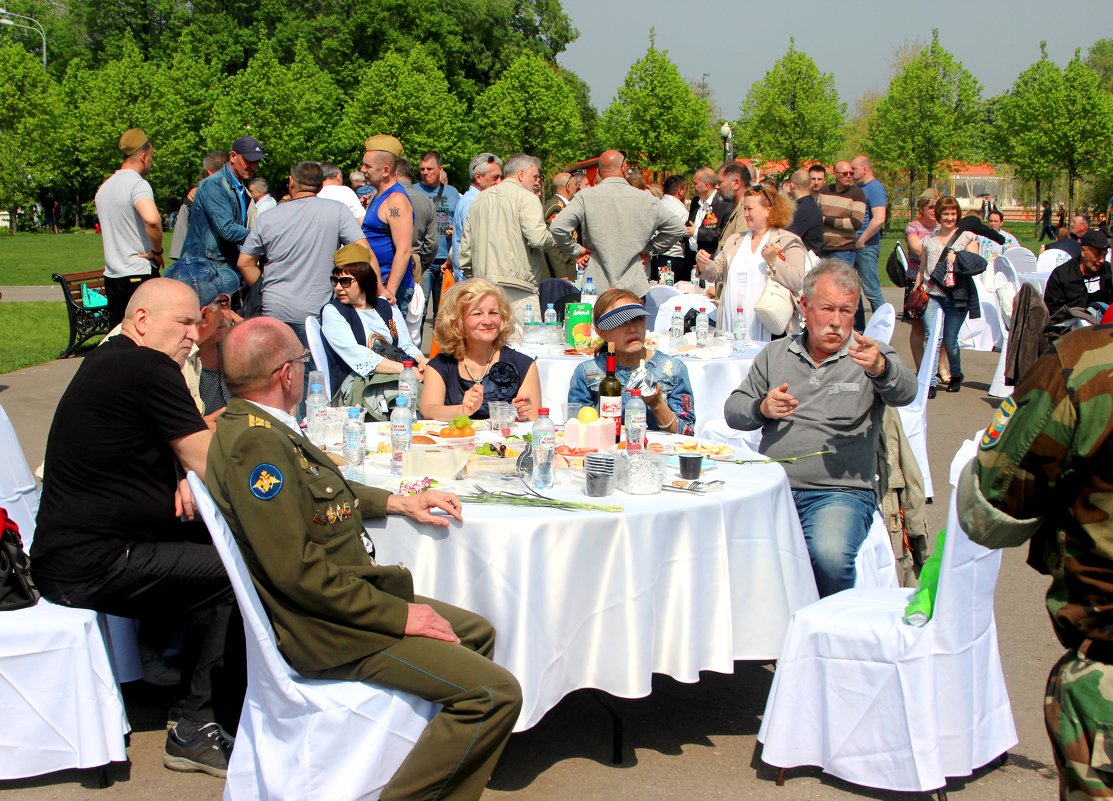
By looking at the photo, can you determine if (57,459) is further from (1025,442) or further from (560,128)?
(560,128)

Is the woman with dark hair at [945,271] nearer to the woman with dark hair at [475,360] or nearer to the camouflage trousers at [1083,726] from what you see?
the woman with dark hair at [475,360]

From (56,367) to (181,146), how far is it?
4509 cm

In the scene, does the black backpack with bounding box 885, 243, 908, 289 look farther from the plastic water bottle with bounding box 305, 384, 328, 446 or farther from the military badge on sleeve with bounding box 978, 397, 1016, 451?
the military badge on sleeve with bounding box 978, 397, 1016, 451

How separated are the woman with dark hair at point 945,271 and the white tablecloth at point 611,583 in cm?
658

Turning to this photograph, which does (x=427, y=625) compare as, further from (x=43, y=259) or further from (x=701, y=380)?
(x=43, y=259)

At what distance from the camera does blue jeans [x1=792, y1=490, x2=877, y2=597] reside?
4352 mm

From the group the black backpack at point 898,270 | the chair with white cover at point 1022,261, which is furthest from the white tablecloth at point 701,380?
the chair with white cover at point 1022,261

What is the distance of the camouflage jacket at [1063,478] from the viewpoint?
1.96 metres

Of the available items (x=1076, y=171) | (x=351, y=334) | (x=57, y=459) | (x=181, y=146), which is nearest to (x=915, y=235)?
(x=351, y=334)

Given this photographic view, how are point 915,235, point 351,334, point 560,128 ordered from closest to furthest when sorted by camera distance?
point 351,334 → point 915,235 → point 560,128

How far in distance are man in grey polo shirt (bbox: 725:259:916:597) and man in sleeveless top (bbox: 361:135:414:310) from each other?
461 cm

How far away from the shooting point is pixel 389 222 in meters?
9.01

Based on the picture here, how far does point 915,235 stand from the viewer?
11281 millimetres

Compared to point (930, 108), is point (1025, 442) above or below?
below
